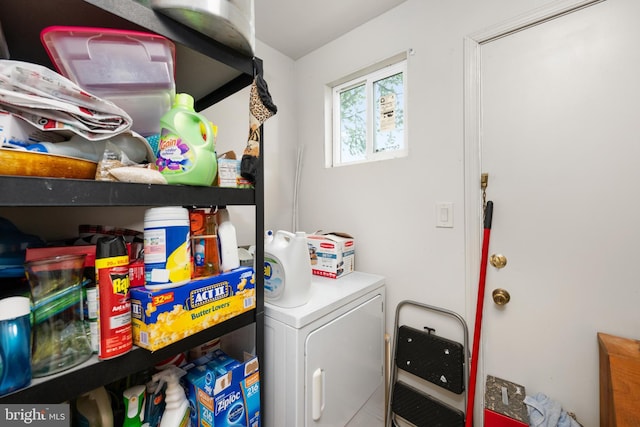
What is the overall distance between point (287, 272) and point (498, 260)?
0.98 meters

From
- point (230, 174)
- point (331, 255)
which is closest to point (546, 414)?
point (331, 255)

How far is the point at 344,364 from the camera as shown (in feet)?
3.78

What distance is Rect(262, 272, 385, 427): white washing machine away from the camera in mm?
938

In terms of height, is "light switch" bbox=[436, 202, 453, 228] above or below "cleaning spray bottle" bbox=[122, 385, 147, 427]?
above

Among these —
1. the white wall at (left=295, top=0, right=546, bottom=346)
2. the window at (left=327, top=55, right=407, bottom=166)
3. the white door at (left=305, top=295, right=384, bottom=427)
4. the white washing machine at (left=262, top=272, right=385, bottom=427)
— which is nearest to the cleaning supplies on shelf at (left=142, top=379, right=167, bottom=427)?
the white washing machine at (left=262, top=272, right=385, bottom=427)

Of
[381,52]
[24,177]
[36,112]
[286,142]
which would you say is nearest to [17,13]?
[36,112]

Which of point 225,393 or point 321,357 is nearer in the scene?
point 225,393

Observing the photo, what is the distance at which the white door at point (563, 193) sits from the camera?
3.09 feet

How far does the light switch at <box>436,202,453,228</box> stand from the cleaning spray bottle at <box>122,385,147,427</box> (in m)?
1.38

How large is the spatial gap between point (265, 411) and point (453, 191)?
131 cm

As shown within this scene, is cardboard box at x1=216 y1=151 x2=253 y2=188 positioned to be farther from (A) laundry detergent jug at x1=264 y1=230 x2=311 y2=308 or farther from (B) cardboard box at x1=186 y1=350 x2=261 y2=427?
(B) cardboard box at x1=186 y1=350 x2=261 y2=427

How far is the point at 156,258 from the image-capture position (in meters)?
0.63

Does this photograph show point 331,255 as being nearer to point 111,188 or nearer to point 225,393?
point 225,393

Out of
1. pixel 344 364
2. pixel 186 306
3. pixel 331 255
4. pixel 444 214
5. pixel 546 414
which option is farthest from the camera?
pixel 331 255
